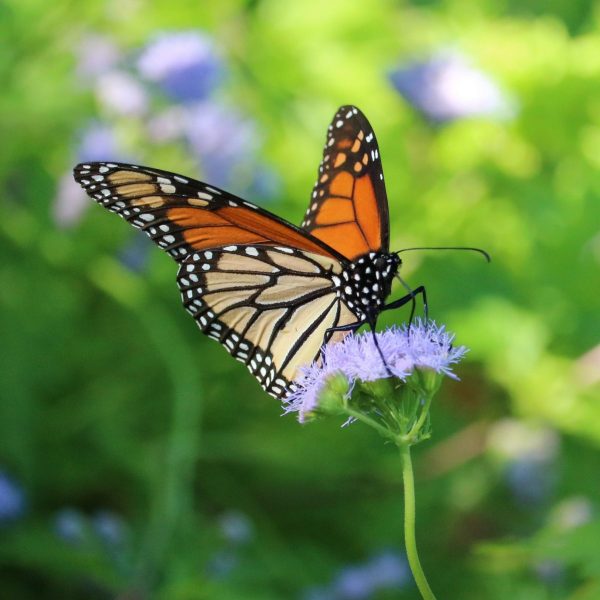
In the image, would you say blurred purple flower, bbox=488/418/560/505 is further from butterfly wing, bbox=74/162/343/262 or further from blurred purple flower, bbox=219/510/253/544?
butterfly wing, bbox=74/162/343/262

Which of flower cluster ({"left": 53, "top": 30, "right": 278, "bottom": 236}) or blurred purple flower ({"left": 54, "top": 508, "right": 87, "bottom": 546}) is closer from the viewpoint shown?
blurred purple flower ({"left": 54, "top": 508, "right": 87, "bottom": 546})

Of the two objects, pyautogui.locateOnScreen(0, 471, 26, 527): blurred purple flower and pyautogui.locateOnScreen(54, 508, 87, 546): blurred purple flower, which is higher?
pyautogui.locateOnScreen(0, 471, 26, 527): blurred purple flower

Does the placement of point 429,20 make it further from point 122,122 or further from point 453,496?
point 453,496

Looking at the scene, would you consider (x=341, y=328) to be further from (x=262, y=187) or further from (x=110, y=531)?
(x=262, y=187)

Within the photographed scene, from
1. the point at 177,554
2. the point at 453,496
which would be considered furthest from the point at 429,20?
the point at 177,554

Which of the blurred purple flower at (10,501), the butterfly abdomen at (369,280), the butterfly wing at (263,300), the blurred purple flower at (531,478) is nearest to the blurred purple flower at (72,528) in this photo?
the blurred purple flower at (10,501)

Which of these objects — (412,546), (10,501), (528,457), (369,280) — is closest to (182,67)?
(369,280)

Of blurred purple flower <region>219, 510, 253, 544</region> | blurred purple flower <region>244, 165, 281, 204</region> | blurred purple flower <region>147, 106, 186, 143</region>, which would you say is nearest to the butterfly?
blurred purple flower <region>219, 510, 253, 544</region>
